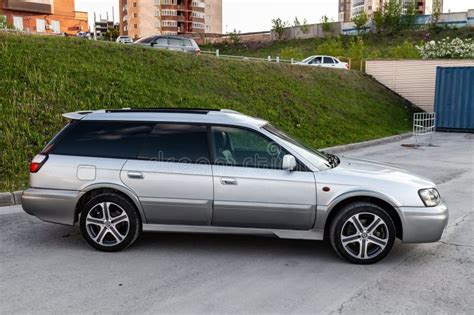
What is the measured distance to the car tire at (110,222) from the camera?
16.9 ft

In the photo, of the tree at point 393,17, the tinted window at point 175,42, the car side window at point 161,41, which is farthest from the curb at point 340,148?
the tree at point 393,17

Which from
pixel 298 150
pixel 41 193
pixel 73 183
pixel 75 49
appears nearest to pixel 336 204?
pixel 298 150

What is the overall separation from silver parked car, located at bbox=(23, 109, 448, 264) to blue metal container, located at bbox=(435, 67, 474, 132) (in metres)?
17.4

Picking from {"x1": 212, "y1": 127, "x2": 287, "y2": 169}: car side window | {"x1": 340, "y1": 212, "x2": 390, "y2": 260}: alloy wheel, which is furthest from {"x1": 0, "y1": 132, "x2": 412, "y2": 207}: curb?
{"x1": 340, "y1": 212, "x2": 390, "y2": 260}: alloy wheel

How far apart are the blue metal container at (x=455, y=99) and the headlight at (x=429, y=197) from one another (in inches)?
693

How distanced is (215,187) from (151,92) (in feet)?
32.1

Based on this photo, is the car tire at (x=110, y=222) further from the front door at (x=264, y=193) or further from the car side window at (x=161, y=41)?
the car side window at (x=161, y=41)

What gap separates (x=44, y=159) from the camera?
17.4 feet

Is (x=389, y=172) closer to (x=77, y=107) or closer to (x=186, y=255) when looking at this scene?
(x=186, y=255)

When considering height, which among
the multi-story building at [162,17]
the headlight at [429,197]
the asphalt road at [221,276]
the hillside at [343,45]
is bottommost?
the asphalt road at [221,276]

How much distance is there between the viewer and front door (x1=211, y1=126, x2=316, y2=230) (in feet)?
16.1

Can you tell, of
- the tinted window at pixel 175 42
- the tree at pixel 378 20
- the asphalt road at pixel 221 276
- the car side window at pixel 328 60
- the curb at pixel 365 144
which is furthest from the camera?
the tree at pixel 378 20

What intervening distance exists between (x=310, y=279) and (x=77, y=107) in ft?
29.8

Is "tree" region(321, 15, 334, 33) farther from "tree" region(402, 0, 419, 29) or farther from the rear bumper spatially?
the rear bumper
